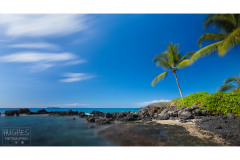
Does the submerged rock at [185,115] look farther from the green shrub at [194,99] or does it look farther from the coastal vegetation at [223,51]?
the green shrub at [194,99]

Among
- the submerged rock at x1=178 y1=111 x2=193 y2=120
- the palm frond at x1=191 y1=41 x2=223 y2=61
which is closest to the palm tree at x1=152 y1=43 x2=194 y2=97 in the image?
the palm frond at x1=191 y1=41 x2=223 y2=61

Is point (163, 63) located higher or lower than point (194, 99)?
higher

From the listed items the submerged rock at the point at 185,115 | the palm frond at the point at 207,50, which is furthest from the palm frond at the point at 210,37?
the submerged rock at the point at 185,115

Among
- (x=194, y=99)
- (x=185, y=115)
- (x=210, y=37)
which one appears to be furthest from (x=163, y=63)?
(x=185, y=115)

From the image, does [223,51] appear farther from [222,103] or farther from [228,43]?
[222,103]

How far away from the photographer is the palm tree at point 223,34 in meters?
4.25

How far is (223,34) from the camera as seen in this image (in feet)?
19.9

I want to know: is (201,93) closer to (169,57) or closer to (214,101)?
(214,101)

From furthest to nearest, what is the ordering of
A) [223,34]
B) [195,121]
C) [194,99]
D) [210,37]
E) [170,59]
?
[170,59] < [210,37] < [223,34] < [194,99] < [195,121]

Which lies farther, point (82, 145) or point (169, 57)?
point (169, 57)

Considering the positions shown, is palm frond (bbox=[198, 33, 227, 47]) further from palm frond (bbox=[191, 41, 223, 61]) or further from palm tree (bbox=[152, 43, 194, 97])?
palm tree (bbox=[152, 43, 194, 97])
